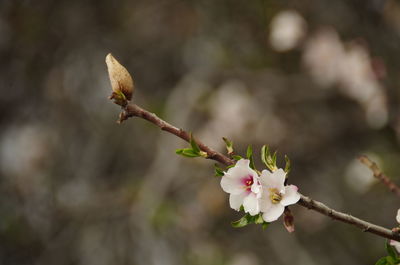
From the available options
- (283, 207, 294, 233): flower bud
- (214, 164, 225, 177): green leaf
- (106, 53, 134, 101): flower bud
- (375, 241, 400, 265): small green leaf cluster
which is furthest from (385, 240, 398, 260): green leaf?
(106, 53, 134, 101): flower bud

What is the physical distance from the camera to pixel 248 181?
597 millimetres

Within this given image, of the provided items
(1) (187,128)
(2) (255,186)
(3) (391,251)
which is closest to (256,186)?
(2) (255,186)

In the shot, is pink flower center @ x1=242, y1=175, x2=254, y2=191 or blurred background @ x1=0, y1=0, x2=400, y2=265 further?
blurred background @ x1=0, y1=0, x2=400, y2=265

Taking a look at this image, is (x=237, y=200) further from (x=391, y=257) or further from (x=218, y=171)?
(x=391, y=257)

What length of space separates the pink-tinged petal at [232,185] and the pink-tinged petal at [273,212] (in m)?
A: 0.04

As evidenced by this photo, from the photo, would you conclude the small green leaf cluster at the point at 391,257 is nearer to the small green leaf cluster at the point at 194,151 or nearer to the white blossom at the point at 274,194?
the white blossom at the point at 274,194

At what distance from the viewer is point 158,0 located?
2.80 m

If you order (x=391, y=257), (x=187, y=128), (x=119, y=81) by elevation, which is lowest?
(x=187, y=128)

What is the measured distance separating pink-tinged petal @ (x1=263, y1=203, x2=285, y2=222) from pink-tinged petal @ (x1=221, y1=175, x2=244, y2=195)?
1.7 inches

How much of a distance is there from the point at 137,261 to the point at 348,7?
1.53 metres

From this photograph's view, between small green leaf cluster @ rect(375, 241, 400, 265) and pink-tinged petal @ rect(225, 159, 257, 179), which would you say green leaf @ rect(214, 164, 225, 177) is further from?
small green leaf cluster @ rect(375, 241, 400, 265)

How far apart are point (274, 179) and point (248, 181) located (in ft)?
0.12

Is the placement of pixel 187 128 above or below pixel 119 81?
below

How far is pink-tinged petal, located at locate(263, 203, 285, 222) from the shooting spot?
22.4 inches
